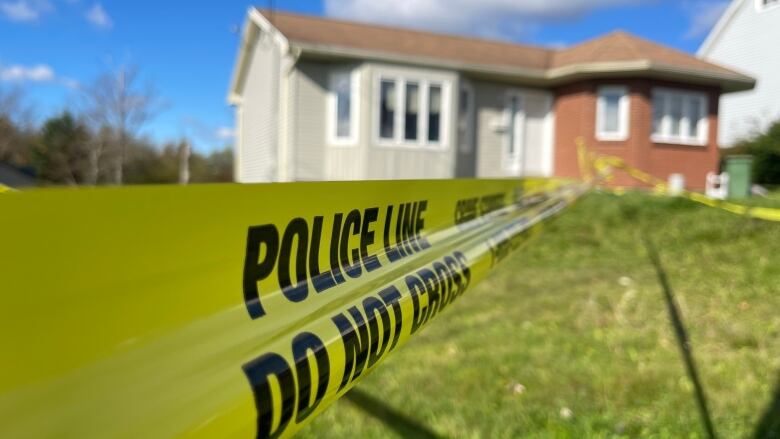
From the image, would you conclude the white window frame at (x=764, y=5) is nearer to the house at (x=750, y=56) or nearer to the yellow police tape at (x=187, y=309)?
the house at (x=750, y=56)

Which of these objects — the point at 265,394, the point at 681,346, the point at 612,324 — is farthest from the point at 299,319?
the point at 612,324

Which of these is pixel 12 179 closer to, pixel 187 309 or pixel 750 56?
pixel 187 309

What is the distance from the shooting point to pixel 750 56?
94.2ft

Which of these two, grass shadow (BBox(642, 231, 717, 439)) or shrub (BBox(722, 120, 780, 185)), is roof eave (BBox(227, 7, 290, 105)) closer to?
grass shadow (BBox(642, 231, 717, 439))

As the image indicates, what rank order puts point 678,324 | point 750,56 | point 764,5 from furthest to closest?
point 750,56 → point 764,5 → point 678,324

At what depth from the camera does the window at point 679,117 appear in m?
17.7

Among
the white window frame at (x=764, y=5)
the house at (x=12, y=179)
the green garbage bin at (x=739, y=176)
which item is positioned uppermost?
the white window frame at (x=764, y=5)

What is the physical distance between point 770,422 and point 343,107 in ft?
46.3

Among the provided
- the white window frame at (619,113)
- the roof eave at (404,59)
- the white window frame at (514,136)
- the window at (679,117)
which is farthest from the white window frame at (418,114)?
the window at (679,117)

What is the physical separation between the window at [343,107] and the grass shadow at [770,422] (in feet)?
43.6

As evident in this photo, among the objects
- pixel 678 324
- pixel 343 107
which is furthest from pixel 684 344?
pixel 343 107

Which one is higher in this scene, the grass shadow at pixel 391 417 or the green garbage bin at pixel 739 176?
the green garbage bin at pixel 739 176

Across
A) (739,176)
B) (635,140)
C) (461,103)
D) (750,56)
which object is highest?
(750,56)

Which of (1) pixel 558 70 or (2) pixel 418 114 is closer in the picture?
(2) pixel 418 114
